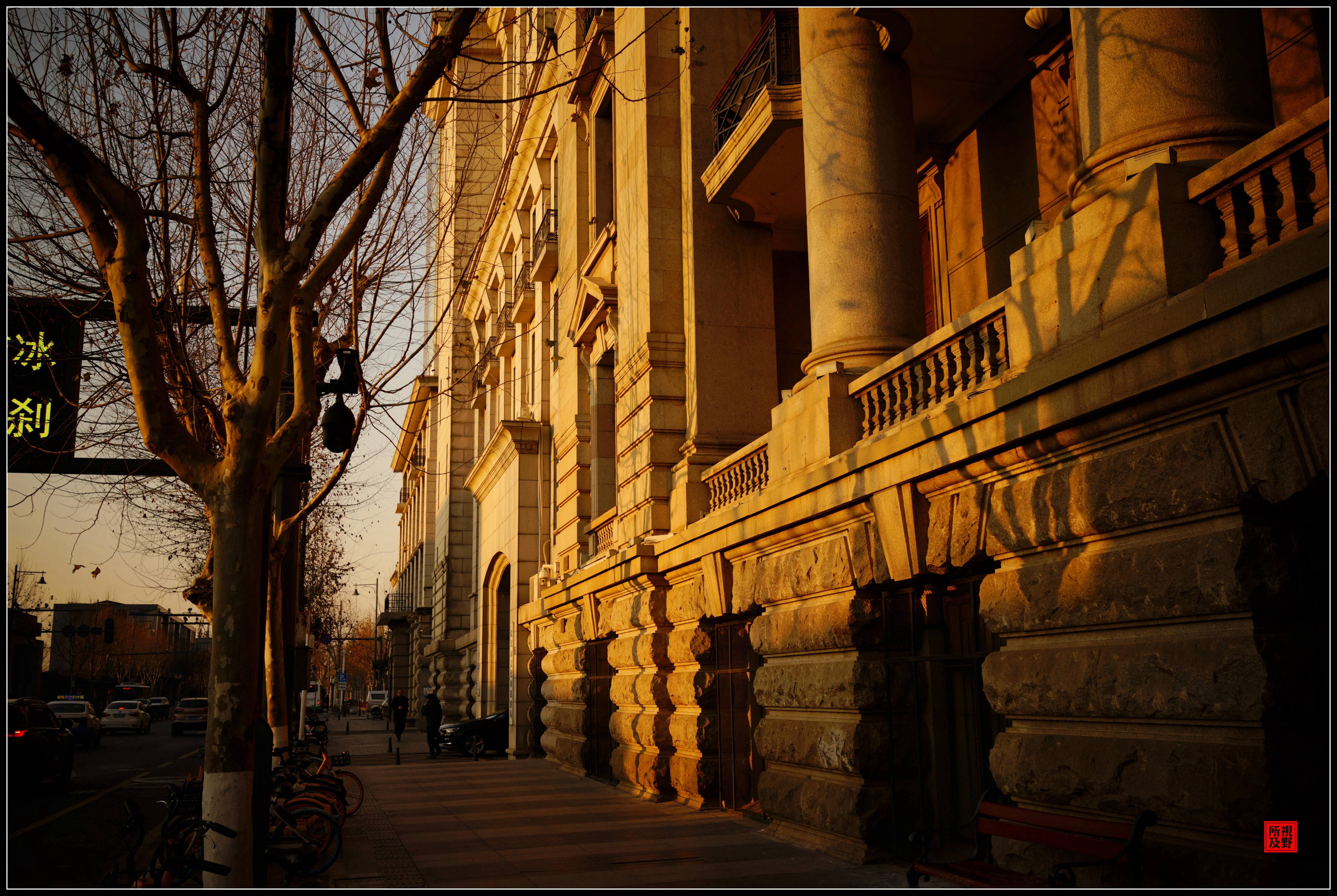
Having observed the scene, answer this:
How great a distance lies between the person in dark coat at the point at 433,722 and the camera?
2783cm

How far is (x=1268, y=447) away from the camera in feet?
16.9

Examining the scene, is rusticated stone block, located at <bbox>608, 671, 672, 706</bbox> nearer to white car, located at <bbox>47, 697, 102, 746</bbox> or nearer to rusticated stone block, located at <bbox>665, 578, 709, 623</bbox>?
rusticated stone block, located at <bbox>665, 578, 709, 623</bbox>

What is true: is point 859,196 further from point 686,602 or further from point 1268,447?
point 1268,447

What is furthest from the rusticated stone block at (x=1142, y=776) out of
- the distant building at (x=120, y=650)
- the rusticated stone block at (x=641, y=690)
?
the distant building at (x=120, y=650)

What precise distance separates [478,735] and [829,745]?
20.0 meters

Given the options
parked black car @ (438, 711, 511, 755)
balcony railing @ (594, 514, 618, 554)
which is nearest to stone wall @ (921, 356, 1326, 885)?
balcony railing @ (594, 514, 618, 554)

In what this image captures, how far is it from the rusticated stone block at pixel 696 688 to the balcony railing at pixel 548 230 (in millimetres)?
14641

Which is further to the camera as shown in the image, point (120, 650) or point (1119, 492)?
point (120, 650)

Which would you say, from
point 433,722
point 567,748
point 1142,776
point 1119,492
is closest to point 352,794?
point 567,748

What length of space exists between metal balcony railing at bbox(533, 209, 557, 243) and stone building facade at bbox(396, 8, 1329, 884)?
3957mm

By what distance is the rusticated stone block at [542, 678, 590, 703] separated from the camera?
1869 centimetres

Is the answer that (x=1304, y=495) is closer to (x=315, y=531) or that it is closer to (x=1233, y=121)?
(x=1233, y=121)

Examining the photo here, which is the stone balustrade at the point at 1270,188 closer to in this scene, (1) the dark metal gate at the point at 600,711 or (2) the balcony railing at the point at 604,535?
(2) the balcony railing at the point at 604,535

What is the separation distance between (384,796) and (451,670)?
1097 inches
